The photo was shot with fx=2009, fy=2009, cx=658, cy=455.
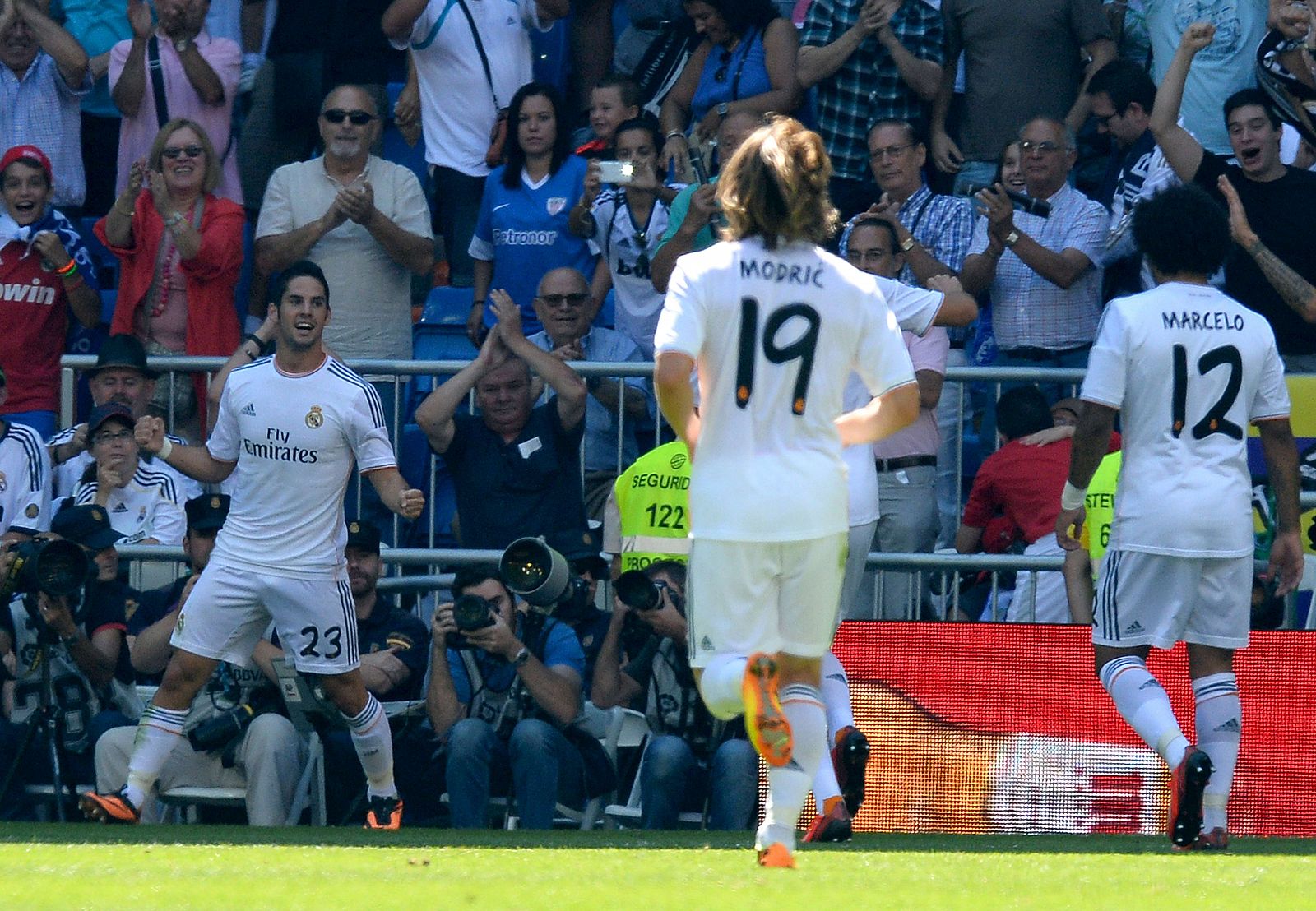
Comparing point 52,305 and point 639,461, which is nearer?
point 639,461

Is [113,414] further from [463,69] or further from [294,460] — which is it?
[463,69]

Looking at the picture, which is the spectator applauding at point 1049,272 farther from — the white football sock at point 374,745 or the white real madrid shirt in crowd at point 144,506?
the white real madrid shirt in crowd at point 144,506

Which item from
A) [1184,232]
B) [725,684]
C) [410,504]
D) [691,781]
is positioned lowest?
[691,781]

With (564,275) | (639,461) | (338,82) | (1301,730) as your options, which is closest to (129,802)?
(639,461)

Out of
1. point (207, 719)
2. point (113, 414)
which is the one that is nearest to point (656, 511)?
point (207, 719)

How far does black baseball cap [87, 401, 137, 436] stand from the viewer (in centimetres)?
977

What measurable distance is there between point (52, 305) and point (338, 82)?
2.27 metres

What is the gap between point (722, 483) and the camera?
5547mm

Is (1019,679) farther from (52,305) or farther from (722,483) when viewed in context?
(52,305)

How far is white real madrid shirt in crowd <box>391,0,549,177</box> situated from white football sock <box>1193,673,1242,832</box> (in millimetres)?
6113

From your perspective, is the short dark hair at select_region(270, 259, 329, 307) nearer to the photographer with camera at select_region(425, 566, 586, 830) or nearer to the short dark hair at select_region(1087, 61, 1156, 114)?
the photographer with camera at select_region(425, 566, 586, 830)

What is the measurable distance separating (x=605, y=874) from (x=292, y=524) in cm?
324

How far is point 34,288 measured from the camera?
11.1 m

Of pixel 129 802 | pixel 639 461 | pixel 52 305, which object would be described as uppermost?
pixel 52 305
